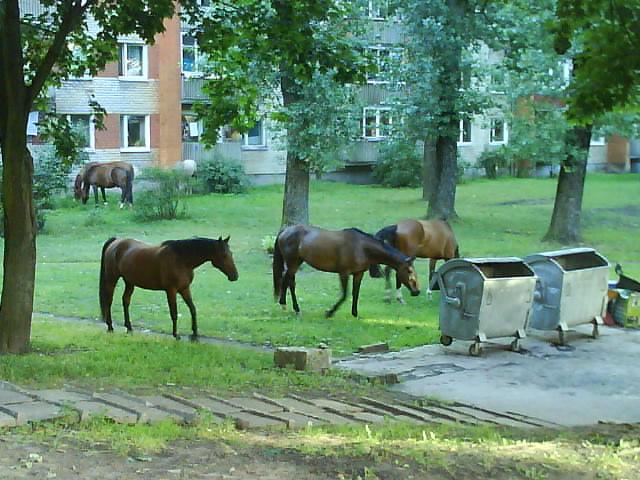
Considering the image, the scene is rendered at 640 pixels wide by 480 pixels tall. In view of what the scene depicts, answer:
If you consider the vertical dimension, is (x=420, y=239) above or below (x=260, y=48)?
below

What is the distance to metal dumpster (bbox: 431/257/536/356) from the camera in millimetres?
13422

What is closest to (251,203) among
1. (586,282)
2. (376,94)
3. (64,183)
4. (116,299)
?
(64,183)

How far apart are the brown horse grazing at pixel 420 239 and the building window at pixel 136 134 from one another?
28.4 meters

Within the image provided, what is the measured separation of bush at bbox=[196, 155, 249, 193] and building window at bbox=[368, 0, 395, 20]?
52.9 ft

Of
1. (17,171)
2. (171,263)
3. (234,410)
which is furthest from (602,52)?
(17,171)

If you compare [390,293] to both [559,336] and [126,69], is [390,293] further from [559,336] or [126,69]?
[126,69]

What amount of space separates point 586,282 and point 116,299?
8.96 m

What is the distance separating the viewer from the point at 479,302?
13.4 meters

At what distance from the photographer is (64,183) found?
35719 millimetres

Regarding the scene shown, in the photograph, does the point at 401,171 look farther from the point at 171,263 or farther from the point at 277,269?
the point at 171,263

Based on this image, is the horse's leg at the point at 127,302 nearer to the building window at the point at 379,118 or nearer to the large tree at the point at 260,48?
the large tree at the point at 260,48

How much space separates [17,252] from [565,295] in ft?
25.1

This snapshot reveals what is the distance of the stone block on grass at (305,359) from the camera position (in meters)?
11.0

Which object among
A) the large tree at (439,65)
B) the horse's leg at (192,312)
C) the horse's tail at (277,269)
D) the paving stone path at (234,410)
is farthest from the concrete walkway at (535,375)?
the large tree at (439,65)
